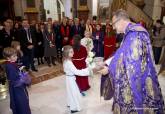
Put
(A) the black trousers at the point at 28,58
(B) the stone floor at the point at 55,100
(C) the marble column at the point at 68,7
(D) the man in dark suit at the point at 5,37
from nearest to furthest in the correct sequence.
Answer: (B) the stone floor at the point at 55,100
(D) the man in dark suit at the point at 5,37
(A) the black trousers at the point at 28,58
(C) the marble column at the point at 68,7

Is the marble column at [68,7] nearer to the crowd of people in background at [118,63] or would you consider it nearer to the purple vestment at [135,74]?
the crowd of people in background at [118,63]

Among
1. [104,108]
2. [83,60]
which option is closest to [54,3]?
[83,60]

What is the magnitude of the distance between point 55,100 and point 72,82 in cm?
103

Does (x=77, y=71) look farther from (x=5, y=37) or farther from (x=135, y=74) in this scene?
(x=5, y=37)

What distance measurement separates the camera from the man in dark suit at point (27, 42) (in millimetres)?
6121

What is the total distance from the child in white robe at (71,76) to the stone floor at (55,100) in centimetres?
22

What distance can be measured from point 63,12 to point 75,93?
489 inches

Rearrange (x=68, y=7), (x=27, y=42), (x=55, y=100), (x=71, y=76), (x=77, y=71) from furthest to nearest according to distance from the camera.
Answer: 1. (x=68, y=7)
2. (x=27, y=42)
3. (x=55, y=100)
4. (x=71, y=76)
5. (x=77, y=71)

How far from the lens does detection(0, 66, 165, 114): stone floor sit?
4270 mm

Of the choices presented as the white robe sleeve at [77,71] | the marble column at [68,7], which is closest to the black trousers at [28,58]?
the white robe sleeve at [77,71]

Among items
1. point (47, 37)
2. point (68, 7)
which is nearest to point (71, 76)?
point (47, 37)

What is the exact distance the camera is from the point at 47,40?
6930mm

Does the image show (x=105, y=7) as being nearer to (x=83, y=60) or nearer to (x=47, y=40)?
(x=47, y=40)

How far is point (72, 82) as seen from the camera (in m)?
3.92
